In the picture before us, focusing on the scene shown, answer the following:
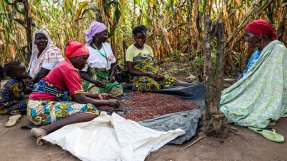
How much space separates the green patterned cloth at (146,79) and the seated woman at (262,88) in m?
1.36

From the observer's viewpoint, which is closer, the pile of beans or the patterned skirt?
the patterned skirt

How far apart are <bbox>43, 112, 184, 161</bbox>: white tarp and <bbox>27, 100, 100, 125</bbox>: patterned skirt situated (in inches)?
6.7

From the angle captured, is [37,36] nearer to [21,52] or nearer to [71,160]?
[21,52]

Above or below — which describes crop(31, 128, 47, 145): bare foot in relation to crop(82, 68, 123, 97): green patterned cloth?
below

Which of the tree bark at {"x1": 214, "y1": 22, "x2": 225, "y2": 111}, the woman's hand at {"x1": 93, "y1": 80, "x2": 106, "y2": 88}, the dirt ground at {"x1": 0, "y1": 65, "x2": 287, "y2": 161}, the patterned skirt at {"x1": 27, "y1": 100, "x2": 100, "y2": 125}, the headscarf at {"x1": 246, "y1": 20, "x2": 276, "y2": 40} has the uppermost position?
the headscarf at {"x1": 246, "y1": 20, "x2": 276, "y2": 40}

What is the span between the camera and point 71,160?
2.09m

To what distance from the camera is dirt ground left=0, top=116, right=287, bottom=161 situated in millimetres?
2041

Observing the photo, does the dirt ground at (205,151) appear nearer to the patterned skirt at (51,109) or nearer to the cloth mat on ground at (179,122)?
the cloth mat on ground at (179,122)

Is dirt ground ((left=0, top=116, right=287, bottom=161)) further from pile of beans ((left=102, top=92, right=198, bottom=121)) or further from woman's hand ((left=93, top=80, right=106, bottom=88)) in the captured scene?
woman's hand ((left=93, top=80, right=106, bottom=88))

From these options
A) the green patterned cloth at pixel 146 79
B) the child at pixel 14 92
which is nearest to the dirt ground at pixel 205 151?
the child at pixel 14 92

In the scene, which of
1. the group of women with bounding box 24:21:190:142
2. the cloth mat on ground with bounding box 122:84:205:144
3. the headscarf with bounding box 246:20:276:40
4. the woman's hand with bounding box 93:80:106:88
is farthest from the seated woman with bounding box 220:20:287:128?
the woman's hand with bounding box 93:80:106:88

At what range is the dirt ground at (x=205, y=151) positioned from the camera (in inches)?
80.4

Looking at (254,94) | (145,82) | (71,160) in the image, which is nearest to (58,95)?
(71,160)

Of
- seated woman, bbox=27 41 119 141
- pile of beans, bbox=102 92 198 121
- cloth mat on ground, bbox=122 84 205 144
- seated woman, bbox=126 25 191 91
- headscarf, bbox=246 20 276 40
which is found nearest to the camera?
cloth mat on ground, bbox=122 84 205 144
